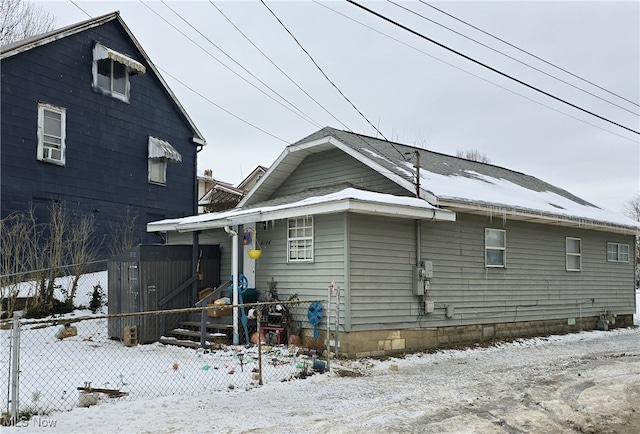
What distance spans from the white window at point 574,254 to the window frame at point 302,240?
835 cm

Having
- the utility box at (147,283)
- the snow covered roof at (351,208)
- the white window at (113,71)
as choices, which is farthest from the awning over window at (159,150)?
the snow covered roof at (351,208)

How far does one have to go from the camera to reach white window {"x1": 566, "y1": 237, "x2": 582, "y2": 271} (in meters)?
15.4

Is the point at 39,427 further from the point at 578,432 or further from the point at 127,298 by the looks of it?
the point at 127,298

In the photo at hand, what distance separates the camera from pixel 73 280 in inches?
548

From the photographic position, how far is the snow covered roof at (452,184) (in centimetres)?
1181

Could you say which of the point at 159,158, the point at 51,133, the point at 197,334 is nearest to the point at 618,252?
the point at 197,334

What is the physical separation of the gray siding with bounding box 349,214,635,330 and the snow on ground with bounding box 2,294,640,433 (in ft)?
4.72

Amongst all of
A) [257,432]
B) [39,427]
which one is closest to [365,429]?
[257,432]

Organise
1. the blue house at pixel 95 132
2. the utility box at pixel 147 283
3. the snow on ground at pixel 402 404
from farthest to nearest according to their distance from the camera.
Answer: the blue house at pixel 95 132
the utility box at pixel 147 283
the snow on ground at pixel 402 404

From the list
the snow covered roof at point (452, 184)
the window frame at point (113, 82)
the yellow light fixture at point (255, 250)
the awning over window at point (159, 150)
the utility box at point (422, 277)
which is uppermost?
the window frame at point (113, 82)

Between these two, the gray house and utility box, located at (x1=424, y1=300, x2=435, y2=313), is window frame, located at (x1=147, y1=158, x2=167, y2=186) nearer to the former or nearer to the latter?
the gray house

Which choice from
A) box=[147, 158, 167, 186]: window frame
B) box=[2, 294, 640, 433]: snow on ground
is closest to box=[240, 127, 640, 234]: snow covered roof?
box=[2, 294, 640, 433]: snow on ground

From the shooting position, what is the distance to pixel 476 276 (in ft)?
41.5

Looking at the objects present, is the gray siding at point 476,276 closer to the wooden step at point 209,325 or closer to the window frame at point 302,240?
the window frame at point 302,240
